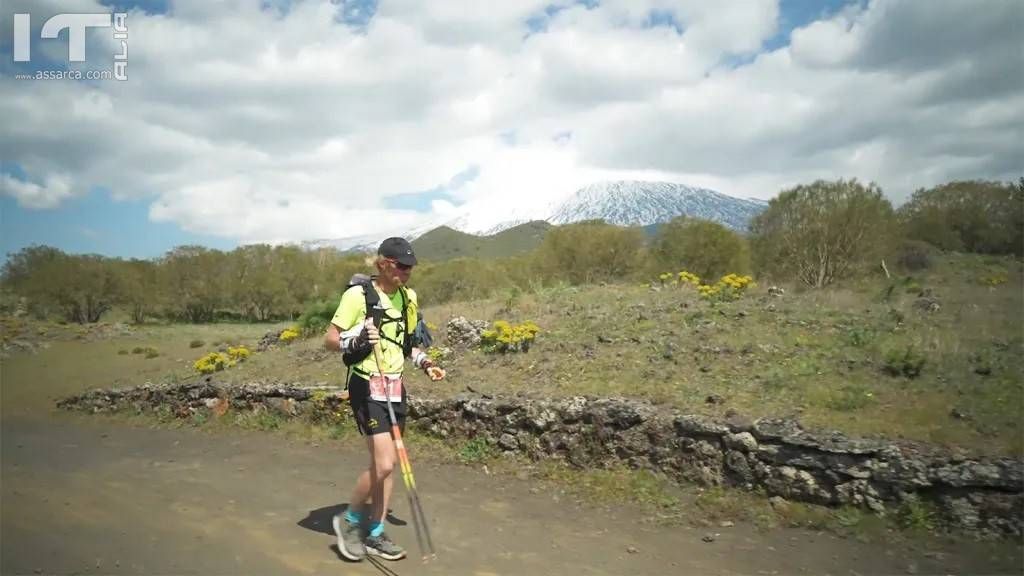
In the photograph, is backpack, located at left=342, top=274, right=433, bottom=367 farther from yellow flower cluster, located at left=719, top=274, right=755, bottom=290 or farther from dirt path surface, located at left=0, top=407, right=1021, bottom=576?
yellow flower cluster, located at left=719, top=274, right=755, bottom=290

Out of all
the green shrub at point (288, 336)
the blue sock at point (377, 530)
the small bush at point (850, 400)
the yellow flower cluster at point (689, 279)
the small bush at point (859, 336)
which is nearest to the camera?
the blue sock at point (377, 530)

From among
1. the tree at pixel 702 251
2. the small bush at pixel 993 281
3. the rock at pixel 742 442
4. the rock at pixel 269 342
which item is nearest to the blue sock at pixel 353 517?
the rock at pixel 742 442

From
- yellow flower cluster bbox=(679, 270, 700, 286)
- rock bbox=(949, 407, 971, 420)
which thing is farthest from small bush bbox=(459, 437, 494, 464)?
yellow flower cluster bbox=(679, 270, 700, 286)

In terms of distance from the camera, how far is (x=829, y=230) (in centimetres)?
1878

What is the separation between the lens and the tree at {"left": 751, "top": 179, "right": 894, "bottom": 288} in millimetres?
18375

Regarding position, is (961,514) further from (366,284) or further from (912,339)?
(366,284)

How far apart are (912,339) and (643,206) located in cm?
15329

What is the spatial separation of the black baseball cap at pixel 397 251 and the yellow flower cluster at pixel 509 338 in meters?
6.06

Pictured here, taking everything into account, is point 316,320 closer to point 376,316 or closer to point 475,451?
point 475,451

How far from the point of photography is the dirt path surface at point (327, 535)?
14.0 feet

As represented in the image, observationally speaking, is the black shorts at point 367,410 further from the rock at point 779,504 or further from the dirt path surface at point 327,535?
the rock at point 779,504

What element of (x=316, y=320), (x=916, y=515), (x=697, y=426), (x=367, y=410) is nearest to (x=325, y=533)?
(x=367, y=410)

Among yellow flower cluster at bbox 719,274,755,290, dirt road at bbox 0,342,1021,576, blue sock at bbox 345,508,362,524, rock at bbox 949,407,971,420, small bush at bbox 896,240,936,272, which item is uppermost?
small bush at bbox 896,240,936,272

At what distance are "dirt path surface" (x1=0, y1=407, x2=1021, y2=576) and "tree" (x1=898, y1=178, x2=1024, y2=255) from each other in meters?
38.1
